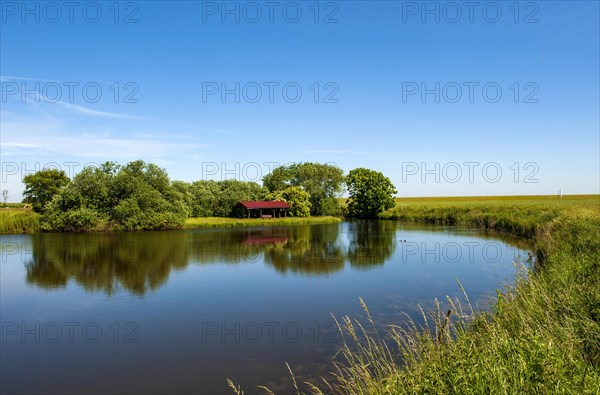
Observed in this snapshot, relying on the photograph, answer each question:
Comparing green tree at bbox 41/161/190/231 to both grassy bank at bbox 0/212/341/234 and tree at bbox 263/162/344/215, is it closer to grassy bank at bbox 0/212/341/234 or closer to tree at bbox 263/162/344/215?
grassy bank at bbox 0/212/341/234

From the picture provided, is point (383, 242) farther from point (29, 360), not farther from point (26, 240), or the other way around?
point (26, 240)

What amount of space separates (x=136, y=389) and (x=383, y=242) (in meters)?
29.4

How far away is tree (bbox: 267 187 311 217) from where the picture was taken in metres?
74.1

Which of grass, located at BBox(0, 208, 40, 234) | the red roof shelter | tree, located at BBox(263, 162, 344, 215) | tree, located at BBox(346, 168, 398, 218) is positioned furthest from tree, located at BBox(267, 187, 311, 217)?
grass, located at BBox(0, 208, 40, 234)

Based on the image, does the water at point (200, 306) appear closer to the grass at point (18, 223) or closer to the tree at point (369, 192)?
the grass at point (18, 223)

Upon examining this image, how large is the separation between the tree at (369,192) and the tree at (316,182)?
4.84m

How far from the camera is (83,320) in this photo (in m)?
14.1

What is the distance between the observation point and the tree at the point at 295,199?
2916 inches

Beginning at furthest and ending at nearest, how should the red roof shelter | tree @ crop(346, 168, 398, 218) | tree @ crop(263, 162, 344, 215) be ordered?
1. tree @ crop(263, 162, 344, 215)
2. tree @ crop(346, 168, 398, 218)
3. the red roof shelter

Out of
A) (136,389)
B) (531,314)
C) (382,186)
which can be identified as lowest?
(136,389)

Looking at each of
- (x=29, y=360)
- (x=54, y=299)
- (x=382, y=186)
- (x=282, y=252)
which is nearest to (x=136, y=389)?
(x=29, y=360)

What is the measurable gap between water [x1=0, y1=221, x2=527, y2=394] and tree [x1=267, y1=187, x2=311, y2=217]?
4207 cm

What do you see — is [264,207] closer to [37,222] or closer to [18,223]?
[37,222]

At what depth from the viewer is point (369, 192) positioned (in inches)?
3073
